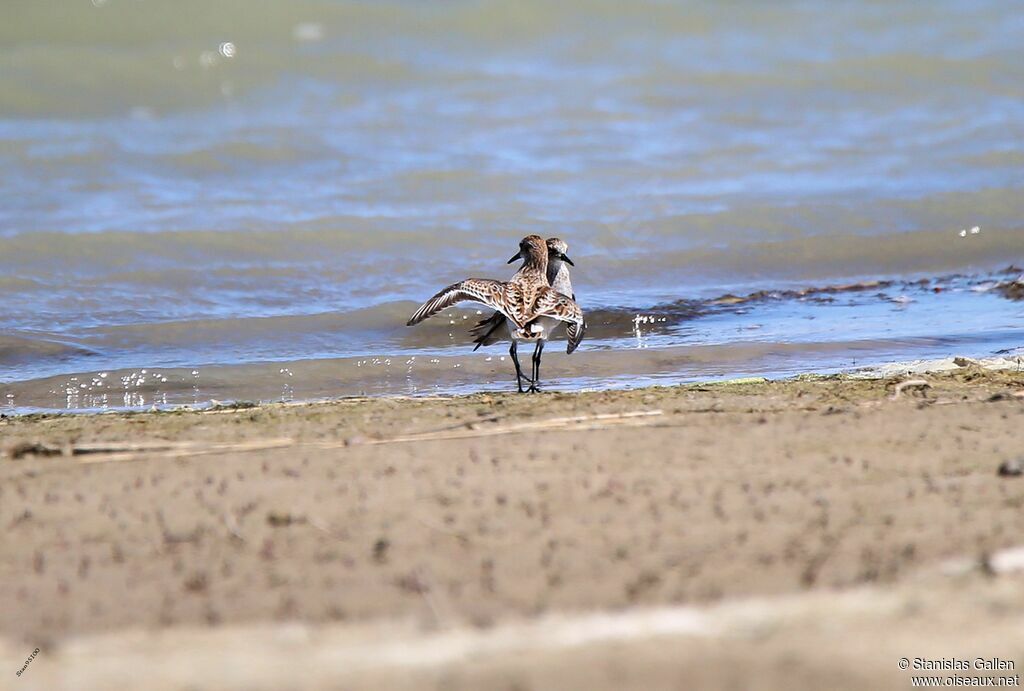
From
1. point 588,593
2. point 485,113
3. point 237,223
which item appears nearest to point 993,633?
point 588,593

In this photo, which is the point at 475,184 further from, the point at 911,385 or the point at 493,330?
the point at 911,385

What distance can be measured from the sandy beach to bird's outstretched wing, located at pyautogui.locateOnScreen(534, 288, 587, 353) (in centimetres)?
193

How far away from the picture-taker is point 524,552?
344cm

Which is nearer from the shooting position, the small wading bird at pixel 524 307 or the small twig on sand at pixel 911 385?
the small twig on sand at pixel 911 385

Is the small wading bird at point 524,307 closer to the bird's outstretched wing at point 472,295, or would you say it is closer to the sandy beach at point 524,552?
the bird's outstretched wing at point 472,295

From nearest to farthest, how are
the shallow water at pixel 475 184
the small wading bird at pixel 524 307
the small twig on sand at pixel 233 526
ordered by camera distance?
the small twig on sand at pixel 233 526 → the small wading bird at pixel 524 307 → the shallow water at pixel 475 184

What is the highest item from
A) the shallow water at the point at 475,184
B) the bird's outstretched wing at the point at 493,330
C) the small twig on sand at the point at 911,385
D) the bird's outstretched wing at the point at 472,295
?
the shallow water at the point at 475,184

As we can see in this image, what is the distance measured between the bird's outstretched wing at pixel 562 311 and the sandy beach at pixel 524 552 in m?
1.93

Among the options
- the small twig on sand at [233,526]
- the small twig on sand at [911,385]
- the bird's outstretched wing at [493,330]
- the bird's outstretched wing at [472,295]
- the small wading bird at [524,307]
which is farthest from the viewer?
the bird's outstretched wing at [493,330]

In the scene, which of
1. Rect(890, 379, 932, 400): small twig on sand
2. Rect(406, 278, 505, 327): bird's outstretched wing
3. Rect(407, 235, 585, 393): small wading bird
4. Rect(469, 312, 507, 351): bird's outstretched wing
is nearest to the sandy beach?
Rect(890, 379, 932, 400): small twig on sand

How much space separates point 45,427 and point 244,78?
12.0 meters

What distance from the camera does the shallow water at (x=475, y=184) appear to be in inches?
334

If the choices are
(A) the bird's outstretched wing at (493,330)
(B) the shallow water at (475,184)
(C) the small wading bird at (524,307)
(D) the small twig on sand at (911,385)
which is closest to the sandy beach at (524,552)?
(D) the small twig on sand at (911,385)

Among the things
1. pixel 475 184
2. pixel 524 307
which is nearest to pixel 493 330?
pixel 524 307
